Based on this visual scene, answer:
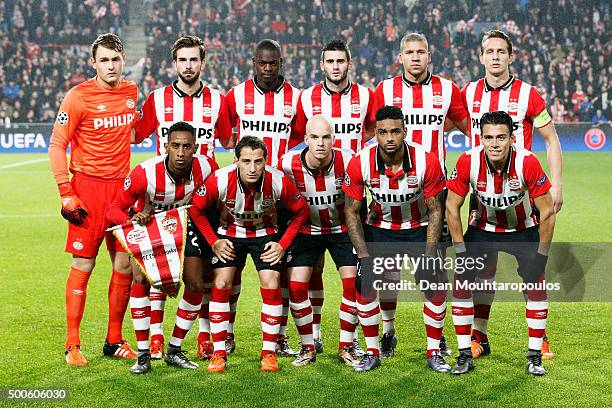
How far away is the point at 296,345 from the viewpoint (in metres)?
6.46

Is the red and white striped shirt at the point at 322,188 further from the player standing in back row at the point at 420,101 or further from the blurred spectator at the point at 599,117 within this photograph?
the blurred spectator at the point at 599,117

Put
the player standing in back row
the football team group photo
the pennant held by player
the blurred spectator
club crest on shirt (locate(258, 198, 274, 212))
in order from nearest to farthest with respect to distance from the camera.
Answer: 1. the football team group photo
2. the pennant held by player
3. club crest on shirt (locate(258, 198, 274, 212))
4. the player standing in back row
5. the blurred spectator

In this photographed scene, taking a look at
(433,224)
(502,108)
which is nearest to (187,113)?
(433,224)

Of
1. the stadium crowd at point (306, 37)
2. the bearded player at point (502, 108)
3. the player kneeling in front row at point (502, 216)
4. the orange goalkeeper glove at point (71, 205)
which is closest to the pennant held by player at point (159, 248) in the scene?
the orange goalkeeper glove at point (71, 205)

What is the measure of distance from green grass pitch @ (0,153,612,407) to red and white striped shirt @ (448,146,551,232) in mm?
966

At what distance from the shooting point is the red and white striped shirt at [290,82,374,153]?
20.7 feet

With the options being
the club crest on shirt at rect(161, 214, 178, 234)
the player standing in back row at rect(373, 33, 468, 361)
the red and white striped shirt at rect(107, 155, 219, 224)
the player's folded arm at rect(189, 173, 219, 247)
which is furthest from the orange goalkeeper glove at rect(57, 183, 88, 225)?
the player standing in back row at rect(373, 33, 468, 361)

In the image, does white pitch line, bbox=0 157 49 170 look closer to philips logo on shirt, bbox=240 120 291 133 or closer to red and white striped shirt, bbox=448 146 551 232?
philips logo on shirt, bbox=240 120 291 133

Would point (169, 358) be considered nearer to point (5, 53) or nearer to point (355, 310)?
point (355, 310)

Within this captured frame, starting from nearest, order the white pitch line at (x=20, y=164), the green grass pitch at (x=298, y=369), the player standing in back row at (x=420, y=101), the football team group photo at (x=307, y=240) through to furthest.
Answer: the green grass pitch at (x=298, y=369) → the football team group photo at (x=307, y=240) → the player standing in back row at (x=420, y=101) → the white pitch line at (x=20, y=164)

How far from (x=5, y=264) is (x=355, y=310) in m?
4.96

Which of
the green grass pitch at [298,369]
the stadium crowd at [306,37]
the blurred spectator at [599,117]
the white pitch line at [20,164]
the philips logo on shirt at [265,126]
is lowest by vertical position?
the green grass pitch at [298,369]

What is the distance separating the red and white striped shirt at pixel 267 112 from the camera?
21.0 ft

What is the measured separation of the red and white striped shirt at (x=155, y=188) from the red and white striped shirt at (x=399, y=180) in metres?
1.00
